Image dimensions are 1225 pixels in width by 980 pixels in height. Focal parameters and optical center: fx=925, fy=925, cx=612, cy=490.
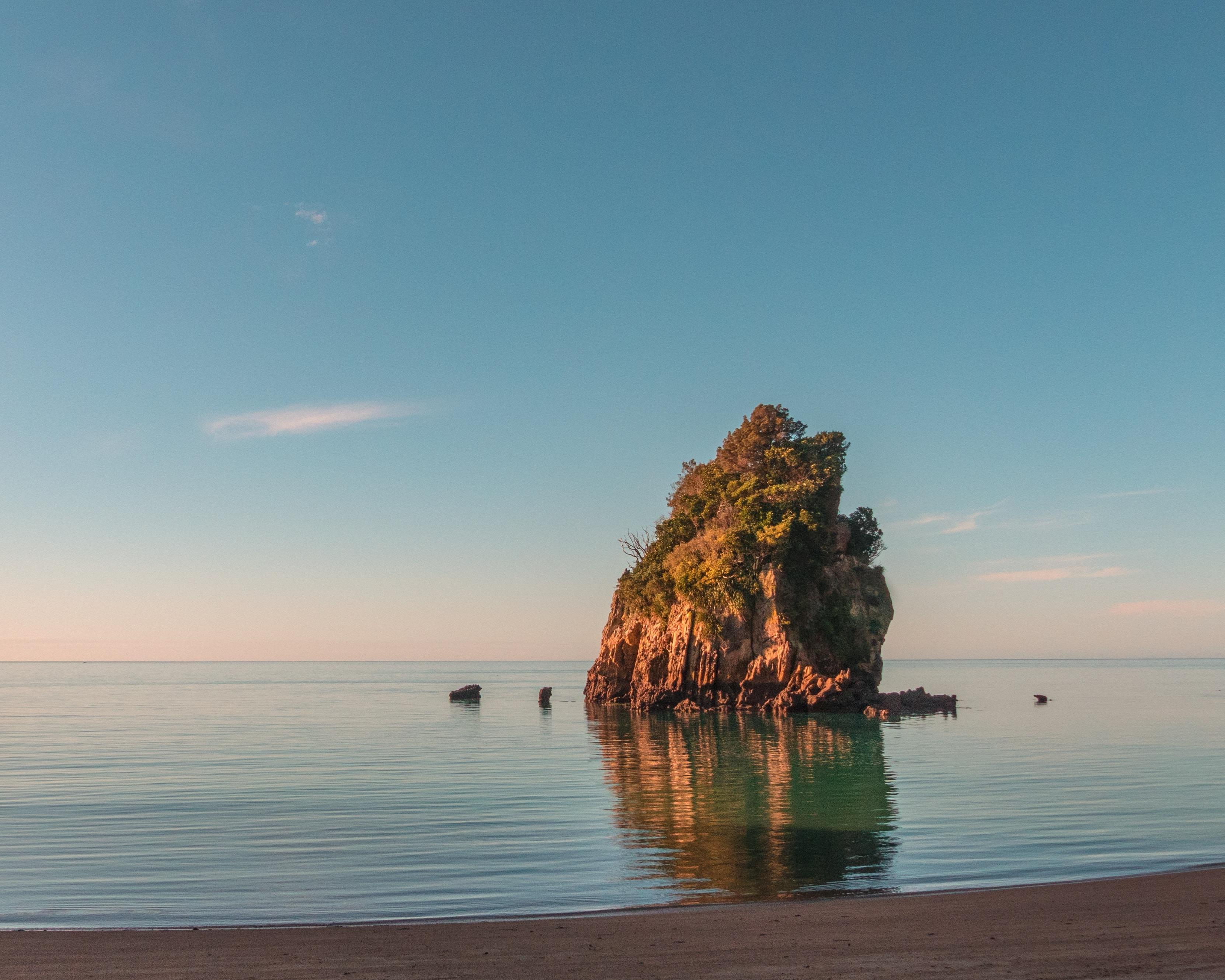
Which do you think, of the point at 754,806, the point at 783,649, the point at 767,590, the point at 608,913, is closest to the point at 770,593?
the point at 767,590

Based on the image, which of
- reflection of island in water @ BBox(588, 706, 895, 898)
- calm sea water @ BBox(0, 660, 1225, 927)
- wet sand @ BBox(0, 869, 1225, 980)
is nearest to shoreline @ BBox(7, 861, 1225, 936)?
wet sand @ BBox(0, 869, 1225, 980)

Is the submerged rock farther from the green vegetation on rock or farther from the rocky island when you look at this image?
the green vegetation on rock

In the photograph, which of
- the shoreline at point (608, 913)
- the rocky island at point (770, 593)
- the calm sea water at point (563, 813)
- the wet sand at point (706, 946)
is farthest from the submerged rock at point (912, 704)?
the wet sand at point (706, 946)

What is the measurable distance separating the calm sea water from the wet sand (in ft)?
7.34

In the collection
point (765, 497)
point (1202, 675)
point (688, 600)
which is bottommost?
point (1202, 675)

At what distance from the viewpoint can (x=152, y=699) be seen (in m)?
84.0

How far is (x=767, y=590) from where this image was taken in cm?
5978

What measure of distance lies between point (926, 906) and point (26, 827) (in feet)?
62.7

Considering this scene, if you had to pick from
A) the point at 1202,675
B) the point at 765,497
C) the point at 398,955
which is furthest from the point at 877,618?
the point at 1202,675

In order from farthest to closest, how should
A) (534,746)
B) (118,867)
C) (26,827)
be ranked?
(534,746), (26,827), (118,867)

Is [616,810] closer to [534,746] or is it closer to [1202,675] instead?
[534,746]

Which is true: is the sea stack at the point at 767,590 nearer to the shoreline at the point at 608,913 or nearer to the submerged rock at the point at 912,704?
the submerged rock at the point at 912,704

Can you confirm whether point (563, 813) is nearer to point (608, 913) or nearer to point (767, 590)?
point (608, 913)

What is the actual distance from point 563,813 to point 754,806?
4846 mm
